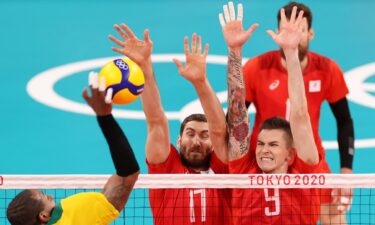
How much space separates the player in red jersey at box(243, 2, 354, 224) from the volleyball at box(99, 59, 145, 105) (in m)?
3.09

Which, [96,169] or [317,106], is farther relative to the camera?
[96,169]

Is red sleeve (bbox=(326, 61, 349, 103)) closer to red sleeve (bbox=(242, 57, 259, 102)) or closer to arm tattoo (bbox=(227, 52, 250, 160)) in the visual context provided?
red sleeve (bbox=(242, 57, 259, 102))

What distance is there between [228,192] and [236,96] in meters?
0.93

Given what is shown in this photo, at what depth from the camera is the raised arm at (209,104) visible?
9.30m

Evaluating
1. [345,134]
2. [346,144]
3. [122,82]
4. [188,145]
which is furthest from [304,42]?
[122,82]

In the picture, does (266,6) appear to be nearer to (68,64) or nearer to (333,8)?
(333,8)

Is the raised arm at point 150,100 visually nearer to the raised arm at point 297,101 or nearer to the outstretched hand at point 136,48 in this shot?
the outstretched hand at point 136,48

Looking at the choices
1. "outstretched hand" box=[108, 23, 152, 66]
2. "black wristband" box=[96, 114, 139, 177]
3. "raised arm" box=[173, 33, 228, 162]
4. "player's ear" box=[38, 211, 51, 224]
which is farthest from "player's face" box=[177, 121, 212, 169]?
"player's ear" box=[38, 211, 51, 224]

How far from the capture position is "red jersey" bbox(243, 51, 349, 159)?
11.5 metres

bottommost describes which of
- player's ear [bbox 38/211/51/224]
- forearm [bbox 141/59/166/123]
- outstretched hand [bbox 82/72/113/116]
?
player's ear [bbox 38/211/51/224]

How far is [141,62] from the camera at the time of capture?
942 centimetres

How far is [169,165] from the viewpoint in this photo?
31.6 ft

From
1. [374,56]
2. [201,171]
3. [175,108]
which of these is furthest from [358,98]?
[201,171]

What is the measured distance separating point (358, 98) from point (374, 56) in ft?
5.77
